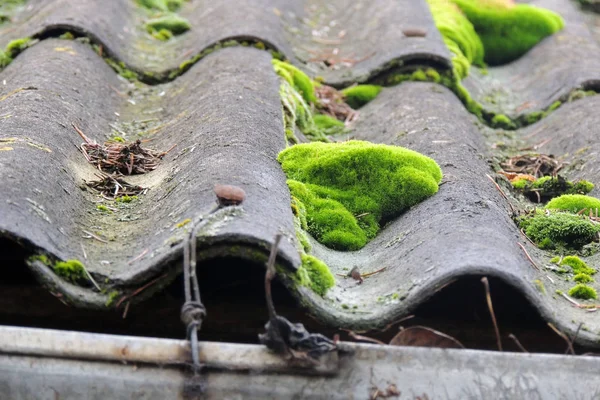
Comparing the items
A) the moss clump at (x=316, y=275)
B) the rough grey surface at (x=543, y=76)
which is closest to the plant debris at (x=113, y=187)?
the moss clump at (x=316, y=275)

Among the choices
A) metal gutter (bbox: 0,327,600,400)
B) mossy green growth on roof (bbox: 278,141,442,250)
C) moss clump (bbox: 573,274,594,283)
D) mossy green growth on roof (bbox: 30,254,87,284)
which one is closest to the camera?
metal gutter (bbox: 0,327,600,400)

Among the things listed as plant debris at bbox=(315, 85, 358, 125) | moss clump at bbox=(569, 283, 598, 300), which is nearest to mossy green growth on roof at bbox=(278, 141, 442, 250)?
moss clump at bbox=(569, 283, 598, 300)

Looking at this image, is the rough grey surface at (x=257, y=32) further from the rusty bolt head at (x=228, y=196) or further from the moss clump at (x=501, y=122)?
the rusty bolt head at (x=228, y=196)

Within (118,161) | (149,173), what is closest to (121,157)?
(118,161)

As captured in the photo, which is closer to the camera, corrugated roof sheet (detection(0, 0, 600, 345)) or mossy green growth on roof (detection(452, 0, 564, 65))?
corrugated roof sheet (detection(0, 0, 600, 345))

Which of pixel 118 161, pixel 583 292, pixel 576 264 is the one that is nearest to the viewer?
pixel 583 292

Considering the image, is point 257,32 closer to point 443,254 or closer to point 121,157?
point 121,157

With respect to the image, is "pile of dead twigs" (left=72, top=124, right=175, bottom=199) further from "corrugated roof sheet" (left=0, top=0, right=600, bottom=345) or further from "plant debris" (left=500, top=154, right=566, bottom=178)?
"plant debris" (left=500, top=154, right=566, bottom=178)
